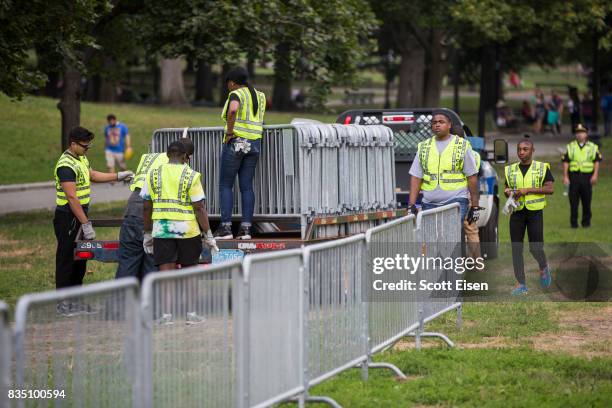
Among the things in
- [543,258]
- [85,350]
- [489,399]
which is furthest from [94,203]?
[85,350]

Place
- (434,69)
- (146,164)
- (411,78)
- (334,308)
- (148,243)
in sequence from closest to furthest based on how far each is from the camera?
(334,308), (148,243), (146,164), (434,69), (411,78)

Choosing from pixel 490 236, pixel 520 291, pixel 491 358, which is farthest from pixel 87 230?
pixel 490 236

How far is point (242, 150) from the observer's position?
12.9 m

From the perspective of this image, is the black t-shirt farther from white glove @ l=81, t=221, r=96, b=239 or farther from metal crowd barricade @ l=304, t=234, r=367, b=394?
metal crowd barricade @ l=304, t=234, r=367, b=394

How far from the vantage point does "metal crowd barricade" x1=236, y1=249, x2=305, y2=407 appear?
23.1 ft

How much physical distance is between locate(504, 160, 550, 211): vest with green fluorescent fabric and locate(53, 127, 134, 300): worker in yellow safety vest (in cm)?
471

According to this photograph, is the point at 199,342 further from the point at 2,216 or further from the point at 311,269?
the point at 2,216

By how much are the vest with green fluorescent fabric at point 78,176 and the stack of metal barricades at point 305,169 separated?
1265mm

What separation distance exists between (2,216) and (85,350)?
64.9 ft

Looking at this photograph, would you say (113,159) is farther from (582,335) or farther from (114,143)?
(582,335)

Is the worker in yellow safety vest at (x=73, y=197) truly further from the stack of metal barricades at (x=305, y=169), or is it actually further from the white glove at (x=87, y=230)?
the stack of metal barricades at (x=305, y=169)

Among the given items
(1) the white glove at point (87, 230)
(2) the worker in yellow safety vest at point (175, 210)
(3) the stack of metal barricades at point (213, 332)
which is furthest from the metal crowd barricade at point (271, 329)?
(1) the white glove at point (87, 230)

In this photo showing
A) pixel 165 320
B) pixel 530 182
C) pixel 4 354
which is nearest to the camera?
pixel 4 354

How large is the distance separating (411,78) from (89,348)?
48.2 m
